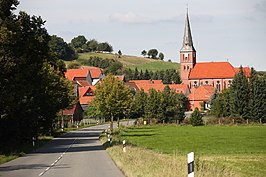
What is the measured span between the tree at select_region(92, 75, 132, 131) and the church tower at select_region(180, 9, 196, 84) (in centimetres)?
10649

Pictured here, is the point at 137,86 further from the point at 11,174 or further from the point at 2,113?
the point at 11,174

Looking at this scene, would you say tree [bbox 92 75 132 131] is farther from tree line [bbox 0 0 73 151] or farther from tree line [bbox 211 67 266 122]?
tree line [bbox 211 67 266 122]

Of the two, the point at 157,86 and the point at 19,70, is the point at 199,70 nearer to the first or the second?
the point at 157,86

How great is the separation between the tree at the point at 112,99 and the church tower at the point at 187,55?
10649 cm

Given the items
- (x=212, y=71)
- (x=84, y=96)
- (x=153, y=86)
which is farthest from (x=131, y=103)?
(x=212, y=71)

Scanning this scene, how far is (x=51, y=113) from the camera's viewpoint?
174 ft

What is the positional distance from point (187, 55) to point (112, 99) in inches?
4347

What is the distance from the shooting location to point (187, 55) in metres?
171

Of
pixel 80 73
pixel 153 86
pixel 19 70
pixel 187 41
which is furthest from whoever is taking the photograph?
pixel 80 73

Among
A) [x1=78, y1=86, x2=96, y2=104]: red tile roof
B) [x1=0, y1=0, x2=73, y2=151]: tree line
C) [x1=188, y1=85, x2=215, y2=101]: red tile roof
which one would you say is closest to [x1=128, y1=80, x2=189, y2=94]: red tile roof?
[x1=188, y1=85, x2=215, y2=101]: red tile roof

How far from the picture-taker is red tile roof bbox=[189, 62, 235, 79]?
172750mm

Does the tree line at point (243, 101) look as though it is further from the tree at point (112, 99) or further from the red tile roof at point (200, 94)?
the red tile roof at point (200, 94)

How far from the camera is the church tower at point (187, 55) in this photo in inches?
6678

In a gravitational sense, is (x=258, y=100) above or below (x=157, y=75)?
below
